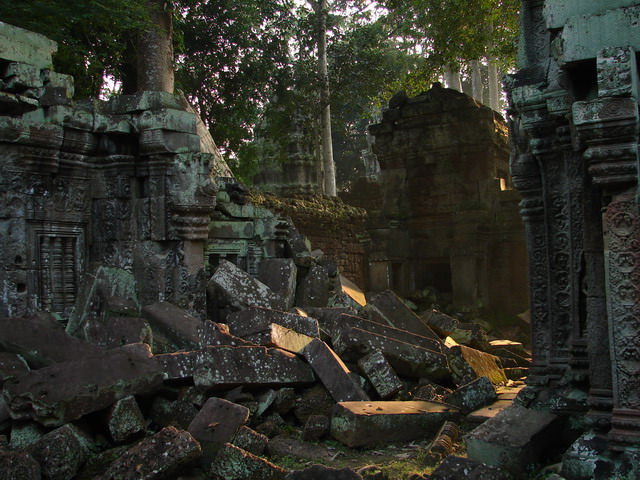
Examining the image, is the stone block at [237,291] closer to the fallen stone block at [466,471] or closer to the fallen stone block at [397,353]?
the fallen stone block at [397,353]

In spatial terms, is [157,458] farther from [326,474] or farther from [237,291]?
[237,291]

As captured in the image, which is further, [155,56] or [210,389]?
[155,56]

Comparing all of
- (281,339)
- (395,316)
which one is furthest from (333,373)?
(395,316)

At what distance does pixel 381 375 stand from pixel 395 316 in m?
2.07

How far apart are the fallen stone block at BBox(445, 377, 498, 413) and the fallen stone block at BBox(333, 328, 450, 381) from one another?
0.65m

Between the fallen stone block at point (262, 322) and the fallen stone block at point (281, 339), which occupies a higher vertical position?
the fallen stone block at point (262, 322)

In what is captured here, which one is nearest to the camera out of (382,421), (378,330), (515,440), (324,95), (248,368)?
(515,440)

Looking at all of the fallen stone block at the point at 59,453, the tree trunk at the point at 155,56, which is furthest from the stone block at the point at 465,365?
the tree trunk at the point at 155,56

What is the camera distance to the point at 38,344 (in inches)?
207

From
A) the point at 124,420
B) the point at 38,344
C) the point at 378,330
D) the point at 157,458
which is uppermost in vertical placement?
the point at 38,344

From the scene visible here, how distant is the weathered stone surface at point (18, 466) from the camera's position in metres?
3.88

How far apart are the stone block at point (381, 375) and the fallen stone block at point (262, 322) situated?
743mm

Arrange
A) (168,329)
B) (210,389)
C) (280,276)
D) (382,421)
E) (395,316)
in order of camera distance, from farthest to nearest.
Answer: (280,276)
(395,316)
(168,329)
(210,389)
(382,421)

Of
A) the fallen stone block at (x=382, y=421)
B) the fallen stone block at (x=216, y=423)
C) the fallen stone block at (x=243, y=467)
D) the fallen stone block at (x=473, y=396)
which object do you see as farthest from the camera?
the fallen stone block at (x=473, y=396)
